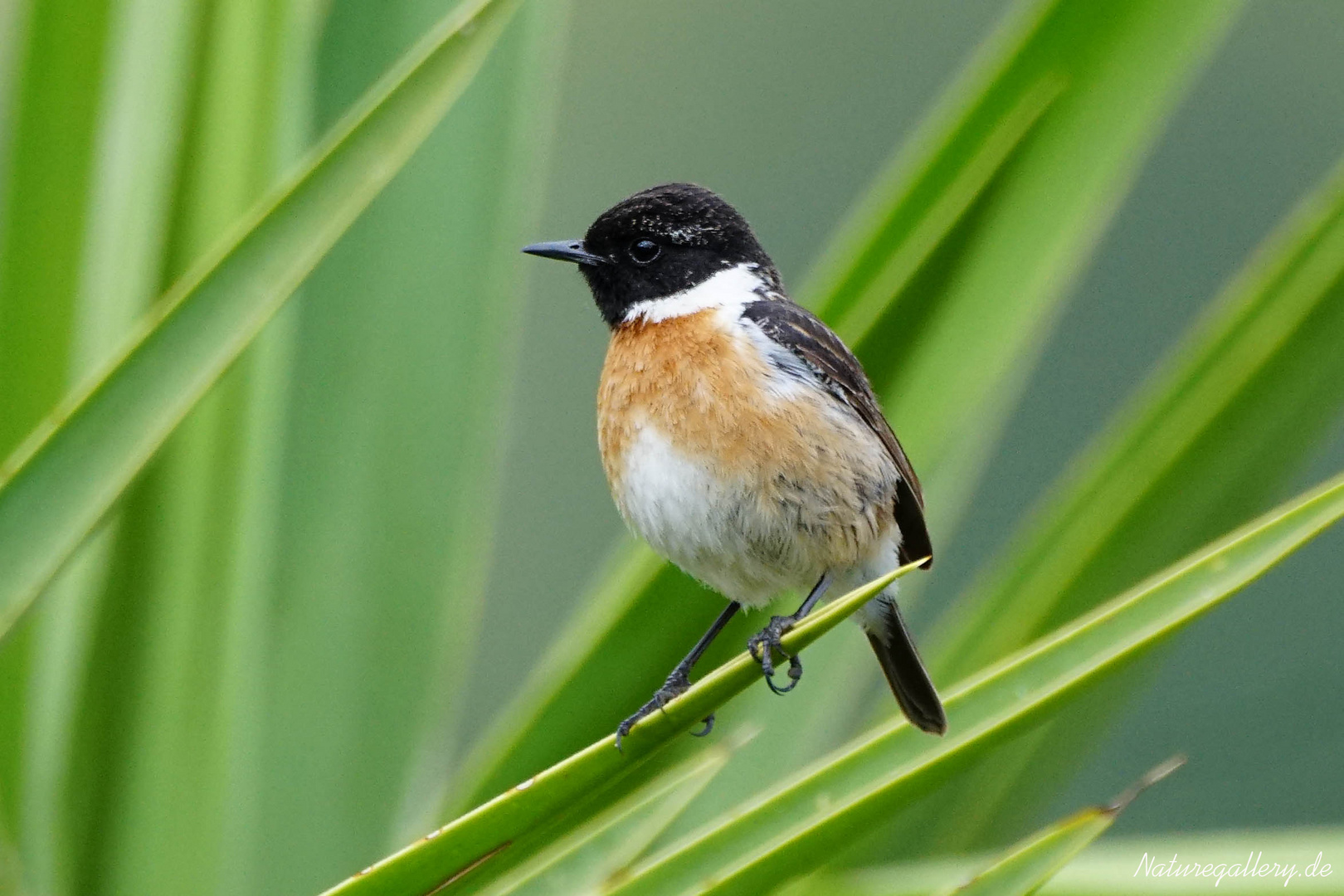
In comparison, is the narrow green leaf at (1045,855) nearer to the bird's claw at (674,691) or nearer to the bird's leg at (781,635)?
the bird's leg at (781,635)

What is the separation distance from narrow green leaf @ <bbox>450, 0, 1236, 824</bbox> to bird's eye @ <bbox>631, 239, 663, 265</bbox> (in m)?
0.67

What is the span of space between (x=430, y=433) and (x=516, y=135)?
0.51 m

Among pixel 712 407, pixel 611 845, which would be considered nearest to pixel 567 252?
pixel 712 407

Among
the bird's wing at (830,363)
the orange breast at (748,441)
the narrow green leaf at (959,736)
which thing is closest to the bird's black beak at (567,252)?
the orange breast at (748,441)

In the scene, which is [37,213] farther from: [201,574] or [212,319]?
[212,319]

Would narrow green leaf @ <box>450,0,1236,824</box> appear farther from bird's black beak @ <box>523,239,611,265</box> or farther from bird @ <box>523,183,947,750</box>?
bird's black beak @ <box>523,239,611,265</box>

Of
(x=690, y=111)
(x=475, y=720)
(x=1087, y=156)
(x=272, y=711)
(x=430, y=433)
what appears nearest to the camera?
(x=1087, y=156)

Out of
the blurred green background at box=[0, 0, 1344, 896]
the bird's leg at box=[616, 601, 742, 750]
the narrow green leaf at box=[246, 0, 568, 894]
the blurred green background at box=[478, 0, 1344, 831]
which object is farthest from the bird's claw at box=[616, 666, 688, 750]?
the blurred green background at box=[478, 0, 1344, 831]

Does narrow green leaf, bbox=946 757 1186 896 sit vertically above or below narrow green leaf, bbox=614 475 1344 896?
below

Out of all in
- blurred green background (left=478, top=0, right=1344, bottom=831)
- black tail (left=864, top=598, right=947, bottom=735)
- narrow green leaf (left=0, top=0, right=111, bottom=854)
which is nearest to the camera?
narrow green leaf (left=0, top=0, right=111, bottom=854)

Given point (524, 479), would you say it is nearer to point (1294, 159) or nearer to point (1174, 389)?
point (1294, 159)

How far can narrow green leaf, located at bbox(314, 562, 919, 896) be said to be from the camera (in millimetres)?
1152

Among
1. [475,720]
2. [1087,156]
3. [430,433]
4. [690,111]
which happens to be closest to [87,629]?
[430,433]

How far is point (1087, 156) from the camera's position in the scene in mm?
1946
